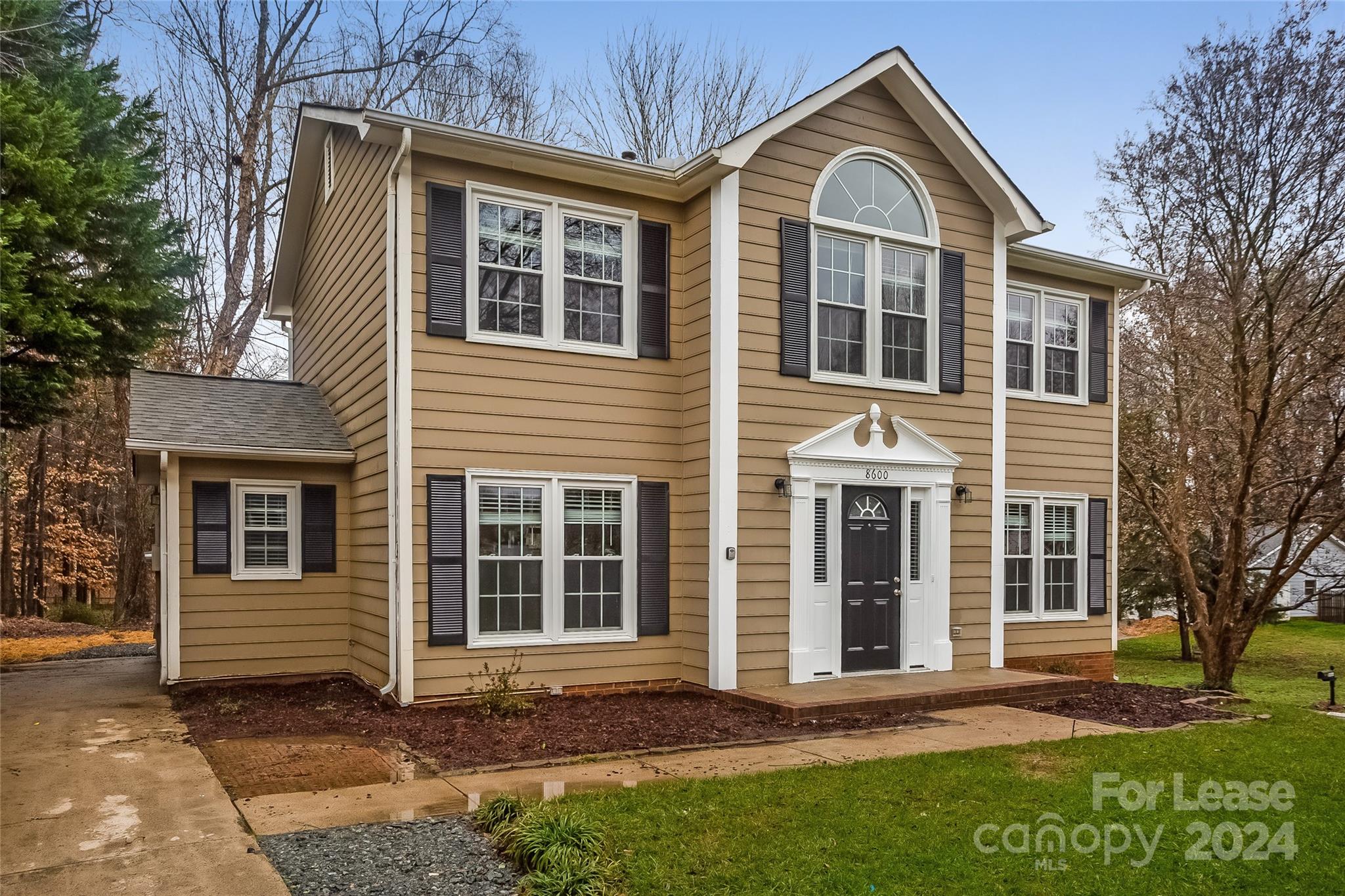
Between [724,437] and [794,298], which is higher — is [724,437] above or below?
below

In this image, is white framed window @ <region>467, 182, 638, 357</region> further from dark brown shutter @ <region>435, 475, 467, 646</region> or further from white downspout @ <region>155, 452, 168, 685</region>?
white downspout @ <region>155, 452, 168, 685</region>

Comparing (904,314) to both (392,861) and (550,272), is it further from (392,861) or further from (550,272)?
(392,861)

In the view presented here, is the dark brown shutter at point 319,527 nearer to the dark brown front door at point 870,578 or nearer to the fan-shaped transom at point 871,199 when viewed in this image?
the dark brown front door at point 870,578

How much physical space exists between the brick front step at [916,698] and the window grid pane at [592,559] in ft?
4.53

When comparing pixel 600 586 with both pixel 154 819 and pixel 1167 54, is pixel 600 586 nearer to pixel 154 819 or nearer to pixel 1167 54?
pixel 154 819

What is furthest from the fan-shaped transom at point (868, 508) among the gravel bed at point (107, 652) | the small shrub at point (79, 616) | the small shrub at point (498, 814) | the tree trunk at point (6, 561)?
the tree trunk at point (6, 561)

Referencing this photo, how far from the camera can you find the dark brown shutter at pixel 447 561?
8.65m

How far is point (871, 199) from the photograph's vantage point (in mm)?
10477

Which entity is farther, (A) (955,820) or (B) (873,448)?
(B) (873,448)

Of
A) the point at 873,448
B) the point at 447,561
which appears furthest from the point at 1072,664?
the point at 447,561

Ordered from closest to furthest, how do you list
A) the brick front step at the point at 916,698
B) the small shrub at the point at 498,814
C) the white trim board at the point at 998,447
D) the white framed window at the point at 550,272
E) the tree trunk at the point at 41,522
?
the small shrub at the point at 498,814 < the brick front step at the point at 916,698 < the white framed window at the point at 550,272 < the white trim board at the point at 998,447 < the tree trunk at the point at 41,522

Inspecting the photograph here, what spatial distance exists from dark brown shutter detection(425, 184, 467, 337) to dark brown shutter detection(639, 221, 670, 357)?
1819 mm

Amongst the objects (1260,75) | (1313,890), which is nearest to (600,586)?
(1313,890)

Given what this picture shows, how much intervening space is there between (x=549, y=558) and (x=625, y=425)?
59.7 inches
